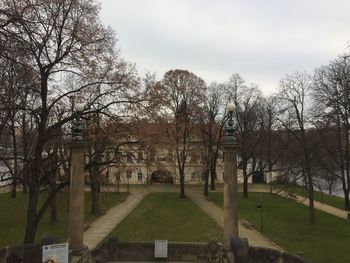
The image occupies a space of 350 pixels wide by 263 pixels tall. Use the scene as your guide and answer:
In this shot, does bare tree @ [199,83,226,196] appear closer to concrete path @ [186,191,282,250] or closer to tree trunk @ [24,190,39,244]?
concrete path @ [186,191,282,250]

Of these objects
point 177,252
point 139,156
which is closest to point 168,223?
point 177,252

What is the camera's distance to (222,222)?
3688 centimetres

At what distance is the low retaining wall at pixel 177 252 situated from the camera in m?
21.0

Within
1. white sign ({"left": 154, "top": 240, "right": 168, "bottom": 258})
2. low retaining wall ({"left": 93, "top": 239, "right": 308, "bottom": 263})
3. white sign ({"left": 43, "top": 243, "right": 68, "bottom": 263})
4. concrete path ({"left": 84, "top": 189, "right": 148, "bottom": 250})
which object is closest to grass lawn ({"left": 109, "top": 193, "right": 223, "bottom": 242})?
concrete path ({"left": 84, "top": 189, "right": 148, "bottom": 250})

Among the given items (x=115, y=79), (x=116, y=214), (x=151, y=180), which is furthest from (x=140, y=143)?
(x=151, y=180)

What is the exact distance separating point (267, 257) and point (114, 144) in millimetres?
8843

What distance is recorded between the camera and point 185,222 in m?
36.2

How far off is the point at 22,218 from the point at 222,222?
15.9 meters

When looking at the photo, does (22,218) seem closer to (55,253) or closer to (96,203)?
(96,203)

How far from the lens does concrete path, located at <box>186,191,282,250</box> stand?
29237 mm

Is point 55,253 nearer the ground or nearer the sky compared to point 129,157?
nearer the ground

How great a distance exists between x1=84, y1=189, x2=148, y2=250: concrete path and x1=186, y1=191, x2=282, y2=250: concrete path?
627 centimetres

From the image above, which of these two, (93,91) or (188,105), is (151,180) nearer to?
(188,105)

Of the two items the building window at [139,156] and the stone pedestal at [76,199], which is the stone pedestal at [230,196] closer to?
the building window at [139,156]
